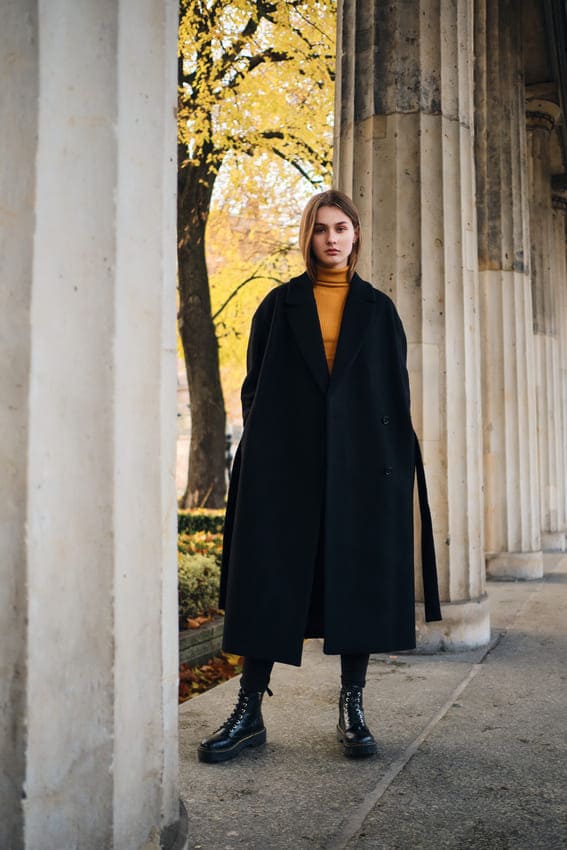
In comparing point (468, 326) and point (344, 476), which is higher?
point (468, 326)

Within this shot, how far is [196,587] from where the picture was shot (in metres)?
6.99

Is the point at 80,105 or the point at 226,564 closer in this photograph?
the point at 80,105

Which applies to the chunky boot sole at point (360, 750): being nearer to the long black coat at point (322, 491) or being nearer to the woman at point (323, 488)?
the woman at point (323, 488)

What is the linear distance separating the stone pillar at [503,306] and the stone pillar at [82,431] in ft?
25.6

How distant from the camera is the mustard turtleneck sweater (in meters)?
3.48

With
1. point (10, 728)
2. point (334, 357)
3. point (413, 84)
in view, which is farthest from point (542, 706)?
point (413, 84)

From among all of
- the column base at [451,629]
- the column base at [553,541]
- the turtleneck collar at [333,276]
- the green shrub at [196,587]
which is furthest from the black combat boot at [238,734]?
the column base at [553,541]

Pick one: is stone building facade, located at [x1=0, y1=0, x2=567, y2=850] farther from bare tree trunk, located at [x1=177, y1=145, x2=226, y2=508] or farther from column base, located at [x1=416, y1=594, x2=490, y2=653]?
bare tree trunk, located at [x1=177, y1=145, x2=226, y2=508]

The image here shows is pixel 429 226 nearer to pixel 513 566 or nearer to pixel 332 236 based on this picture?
pixel 332 236

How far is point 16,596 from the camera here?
6.13 feet

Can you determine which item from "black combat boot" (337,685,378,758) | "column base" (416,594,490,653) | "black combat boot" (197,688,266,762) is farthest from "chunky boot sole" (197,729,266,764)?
"column base" (416,594,490,653)

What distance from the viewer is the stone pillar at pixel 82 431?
73.9 inches

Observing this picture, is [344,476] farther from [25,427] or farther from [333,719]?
[25,427]

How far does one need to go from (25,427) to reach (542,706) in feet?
10.1
